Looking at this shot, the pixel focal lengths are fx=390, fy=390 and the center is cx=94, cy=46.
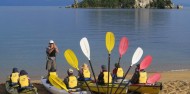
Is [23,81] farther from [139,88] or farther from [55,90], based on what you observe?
[139,88]

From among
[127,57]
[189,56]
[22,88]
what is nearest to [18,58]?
[127,57]

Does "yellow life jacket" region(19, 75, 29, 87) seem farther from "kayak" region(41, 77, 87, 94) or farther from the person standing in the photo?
the person standing

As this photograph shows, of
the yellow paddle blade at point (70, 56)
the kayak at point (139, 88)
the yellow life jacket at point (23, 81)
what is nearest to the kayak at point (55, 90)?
the kayak at point (139, 88)

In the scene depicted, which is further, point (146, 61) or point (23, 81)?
point (23, 81)

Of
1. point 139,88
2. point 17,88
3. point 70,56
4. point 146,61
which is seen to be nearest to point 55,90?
point 17,88

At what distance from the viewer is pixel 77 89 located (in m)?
13.5

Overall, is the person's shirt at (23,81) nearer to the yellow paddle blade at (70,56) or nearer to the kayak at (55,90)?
the kayak at (55,90)

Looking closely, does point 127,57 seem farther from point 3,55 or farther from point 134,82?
point 134,82

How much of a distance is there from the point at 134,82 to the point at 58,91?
2.87m

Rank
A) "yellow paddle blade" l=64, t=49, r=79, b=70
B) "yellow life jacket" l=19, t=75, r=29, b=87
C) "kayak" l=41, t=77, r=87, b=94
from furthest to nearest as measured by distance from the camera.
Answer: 1. "yellow life jacket" l=19, t=75, r=29, b=87
2. "kayak" l=41, t=77, r=87, b=94
3. "yellow paddle blade" l=64, t=49, r=79, b=70

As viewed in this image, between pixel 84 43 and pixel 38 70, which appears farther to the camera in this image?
pixel 38 70

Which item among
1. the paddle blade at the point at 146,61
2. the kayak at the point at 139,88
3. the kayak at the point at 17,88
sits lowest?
the kayak at the point at 139,88

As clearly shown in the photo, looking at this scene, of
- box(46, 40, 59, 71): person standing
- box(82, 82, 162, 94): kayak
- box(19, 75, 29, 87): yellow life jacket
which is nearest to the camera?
box(19, 75, 29, 87): yellow life jacket

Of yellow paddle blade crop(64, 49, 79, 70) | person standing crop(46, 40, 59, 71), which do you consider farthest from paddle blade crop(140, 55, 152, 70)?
person standing crop(46, 40, 59, 71)
